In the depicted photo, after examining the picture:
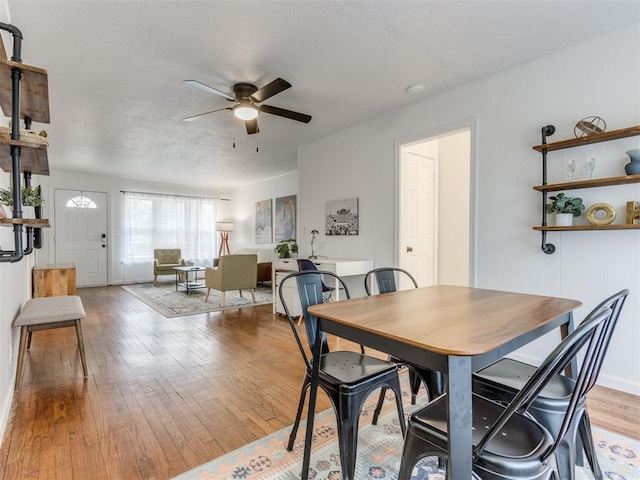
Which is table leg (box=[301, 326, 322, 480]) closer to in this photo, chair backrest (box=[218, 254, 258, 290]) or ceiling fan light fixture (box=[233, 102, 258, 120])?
ceiling fan light fixture (box=[233, 102, 258, 120])

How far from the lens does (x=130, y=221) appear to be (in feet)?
25.1

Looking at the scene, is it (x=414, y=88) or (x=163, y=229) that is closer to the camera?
(x=414, y=88)

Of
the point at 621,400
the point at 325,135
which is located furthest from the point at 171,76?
the point at 621,400

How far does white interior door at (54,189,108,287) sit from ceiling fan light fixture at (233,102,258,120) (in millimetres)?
5950

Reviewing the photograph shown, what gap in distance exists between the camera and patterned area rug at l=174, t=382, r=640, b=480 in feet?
4.93

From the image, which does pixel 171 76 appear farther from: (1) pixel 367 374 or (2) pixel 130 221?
(2) pixel 130 221

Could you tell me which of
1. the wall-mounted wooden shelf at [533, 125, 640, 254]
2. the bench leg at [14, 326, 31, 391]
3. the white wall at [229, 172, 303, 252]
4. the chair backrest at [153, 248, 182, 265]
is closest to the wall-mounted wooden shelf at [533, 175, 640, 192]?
the wall-mounted wooden shelf at [533, 125, 640, 254]

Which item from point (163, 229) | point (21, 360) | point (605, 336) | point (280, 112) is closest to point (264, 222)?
point (163, 229)

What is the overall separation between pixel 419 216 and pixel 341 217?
1.03 metres

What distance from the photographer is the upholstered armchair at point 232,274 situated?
510 cm

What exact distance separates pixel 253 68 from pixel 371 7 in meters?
1.12

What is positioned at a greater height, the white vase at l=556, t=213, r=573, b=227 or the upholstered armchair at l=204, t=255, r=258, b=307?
the white vase at l=556, t=213, r=573, b=227

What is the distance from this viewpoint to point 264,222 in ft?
26.2

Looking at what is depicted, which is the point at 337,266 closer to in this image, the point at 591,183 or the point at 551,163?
the point at 551,163
